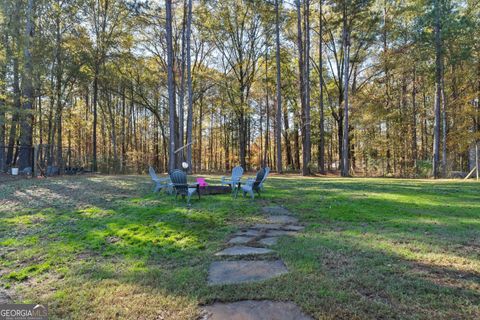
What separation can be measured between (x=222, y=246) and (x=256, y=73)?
2128 centimetres

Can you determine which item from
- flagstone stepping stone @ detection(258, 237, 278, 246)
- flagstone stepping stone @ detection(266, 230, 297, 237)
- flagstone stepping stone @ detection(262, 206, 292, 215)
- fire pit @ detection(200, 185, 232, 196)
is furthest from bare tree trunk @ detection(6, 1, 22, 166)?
flagstone stepping stone @ detection(258, 237, 278, 246)

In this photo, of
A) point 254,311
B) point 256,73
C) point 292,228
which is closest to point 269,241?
point 292,228

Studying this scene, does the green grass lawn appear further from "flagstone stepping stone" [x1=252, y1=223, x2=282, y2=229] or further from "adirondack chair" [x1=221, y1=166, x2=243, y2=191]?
"adirondack chair" [x1=221, y1=166, x2=243, y2=191]

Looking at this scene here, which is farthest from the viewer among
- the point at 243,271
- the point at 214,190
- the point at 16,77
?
the point at 16,77

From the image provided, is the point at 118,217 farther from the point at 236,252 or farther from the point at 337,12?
the point at 337,12

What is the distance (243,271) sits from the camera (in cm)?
277

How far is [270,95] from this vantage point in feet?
77.5

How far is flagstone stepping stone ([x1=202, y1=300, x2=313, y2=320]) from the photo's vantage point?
1966 millimetres

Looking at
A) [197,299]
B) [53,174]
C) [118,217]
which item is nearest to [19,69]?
[53,174]

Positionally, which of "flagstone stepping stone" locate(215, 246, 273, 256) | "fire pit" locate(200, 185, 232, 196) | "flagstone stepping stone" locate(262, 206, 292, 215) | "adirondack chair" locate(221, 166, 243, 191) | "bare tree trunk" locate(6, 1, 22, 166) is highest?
"bare tree trunk" locate(6, 1, 22, 166)

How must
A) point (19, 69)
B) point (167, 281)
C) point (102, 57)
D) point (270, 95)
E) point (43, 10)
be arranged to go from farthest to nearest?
point (270, 95) → point (102, 57) → point (43, 10) → point (19, 69) → point (167, 281)

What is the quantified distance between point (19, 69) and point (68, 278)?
14.6 meters

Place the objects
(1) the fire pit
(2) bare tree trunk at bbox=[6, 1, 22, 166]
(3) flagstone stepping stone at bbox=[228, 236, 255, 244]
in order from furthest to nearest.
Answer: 1. (2) bare tree trunk at bbox=[6, 1, 22, 166]
2. (1) the fire pit
3. (3) flagstone stepping stone at bbox=[228, 236, 255, 244]

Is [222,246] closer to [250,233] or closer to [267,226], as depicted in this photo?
[250,233]
